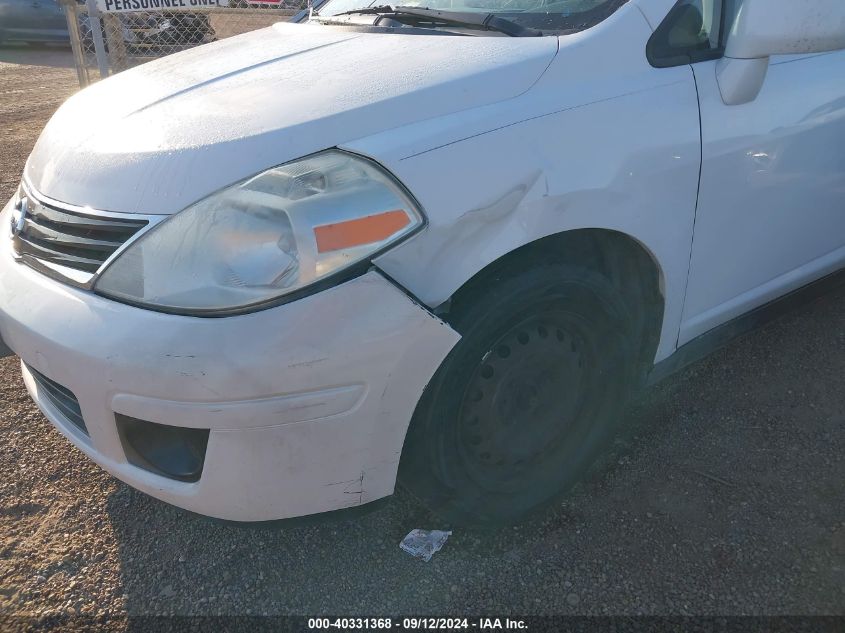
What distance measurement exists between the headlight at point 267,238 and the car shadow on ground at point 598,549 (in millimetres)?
610

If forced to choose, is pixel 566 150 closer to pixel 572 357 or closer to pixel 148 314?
pixel 572 357

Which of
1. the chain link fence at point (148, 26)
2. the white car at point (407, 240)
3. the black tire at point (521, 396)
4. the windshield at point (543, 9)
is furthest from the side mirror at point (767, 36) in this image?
the chain link fence at point (148, 26)

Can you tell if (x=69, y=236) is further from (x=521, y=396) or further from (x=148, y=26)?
(x=148, y=26)

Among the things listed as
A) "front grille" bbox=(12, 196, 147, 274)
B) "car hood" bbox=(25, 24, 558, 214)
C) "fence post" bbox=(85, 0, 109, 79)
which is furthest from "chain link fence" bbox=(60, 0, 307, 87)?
"front grille" bbox=(12, 196, 147, 274)

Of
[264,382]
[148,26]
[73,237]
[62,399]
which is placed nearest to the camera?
[264,382]

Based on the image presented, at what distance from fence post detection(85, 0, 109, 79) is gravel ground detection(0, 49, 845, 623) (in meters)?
4.48

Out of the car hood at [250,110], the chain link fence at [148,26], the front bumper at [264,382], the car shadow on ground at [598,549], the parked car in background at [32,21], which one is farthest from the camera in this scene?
the parked car in background at [32,21]

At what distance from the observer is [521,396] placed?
2070 millimetres

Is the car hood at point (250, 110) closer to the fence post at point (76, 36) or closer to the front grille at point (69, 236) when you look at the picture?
the front grille at point (69, 236)

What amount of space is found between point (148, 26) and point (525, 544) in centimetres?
683

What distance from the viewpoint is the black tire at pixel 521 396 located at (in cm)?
185

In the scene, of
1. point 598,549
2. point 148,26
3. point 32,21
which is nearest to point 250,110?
point 598,549

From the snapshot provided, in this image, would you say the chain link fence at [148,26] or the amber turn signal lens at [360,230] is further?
the chain link fence at [148,26]

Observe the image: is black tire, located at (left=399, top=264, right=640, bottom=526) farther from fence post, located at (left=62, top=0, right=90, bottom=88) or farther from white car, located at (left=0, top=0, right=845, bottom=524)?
fence post, located at (left=62, top=0, right=90, bottom=88)
